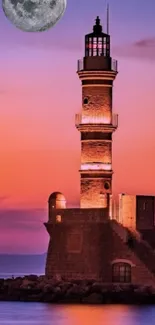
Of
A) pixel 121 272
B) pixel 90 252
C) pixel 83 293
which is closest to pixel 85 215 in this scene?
pixel 90 252

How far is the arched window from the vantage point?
65.1 meters

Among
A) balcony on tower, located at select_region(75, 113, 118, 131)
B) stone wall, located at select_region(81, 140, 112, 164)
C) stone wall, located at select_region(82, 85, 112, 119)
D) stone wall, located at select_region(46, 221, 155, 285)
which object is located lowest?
stone wall, located at select_region(46, 221, 155, 285)

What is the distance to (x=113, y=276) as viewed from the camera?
65.5 m

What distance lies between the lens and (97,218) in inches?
2564

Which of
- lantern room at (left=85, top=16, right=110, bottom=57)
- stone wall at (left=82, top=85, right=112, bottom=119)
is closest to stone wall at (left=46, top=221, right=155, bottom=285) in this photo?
stone wall at (left=82, top=85, right=112, bottom=119)

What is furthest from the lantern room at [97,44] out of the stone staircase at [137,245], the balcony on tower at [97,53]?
the stone staircase at [137,245]

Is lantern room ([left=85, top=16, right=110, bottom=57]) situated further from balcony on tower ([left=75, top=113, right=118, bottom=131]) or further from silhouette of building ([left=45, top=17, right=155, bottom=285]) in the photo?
balcony on tower ([left=75, top=113, right=118, bottom=131])

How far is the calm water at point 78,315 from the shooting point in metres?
59.3

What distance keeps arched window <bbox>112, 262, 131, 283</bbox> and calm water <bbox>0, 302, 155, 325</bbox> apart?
6.74 feet

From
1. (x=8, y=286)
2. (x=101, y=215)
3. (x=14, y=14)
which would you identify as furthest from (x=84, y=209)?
(x=14, y=14)

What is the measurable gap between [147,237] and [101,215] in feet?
9.24

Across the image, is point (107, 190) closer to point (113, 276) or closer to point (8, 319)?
point (113, 276)

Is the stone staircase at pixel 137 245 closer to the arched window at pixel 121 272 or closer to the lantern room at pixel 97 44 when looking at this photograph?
the arched window at pixel 121 272

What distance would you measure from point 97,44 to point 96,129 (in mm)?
4217
